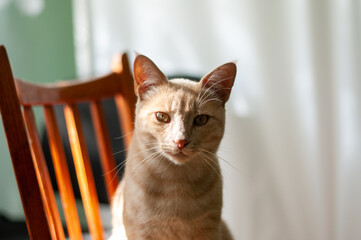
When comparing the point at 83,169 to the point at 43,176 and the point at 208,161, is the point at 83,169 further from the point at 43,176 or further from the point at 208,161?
the point at 208,161

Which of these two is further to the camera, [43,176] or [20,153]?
[43,176]

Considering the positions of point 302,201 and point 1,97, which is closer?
point 1,97

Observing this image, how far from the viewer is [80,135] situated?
0.97 metres

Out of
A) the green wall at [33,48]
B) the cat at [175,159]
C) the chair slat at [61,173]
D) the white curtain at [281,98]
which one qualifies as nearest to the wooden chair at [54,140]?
the chair slat at [61,173]

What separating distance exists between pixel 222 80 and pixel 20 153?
1.58 ft

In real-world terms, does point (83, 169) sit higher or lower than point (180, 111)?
lower

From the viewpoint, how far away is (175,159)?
2.53 feet

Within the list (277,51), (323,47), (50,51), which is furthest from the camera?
(50,51)

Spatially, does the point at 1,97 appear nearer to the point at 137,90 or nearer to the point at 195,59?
the point at 137,90

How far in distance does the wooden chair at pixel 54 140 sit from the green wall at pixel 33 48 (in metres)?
0.87

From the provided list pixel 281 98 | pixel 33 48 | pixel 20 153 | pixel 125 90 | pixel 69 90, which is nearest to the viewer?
pixel 20 153

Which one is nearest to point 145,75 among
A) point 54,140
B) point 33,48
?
point 54,140

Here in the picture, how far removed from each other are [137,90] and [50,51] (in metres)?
1.24

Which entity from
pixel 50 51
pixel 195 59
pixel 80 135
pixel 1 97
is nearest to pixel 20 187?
pixel 1 97
